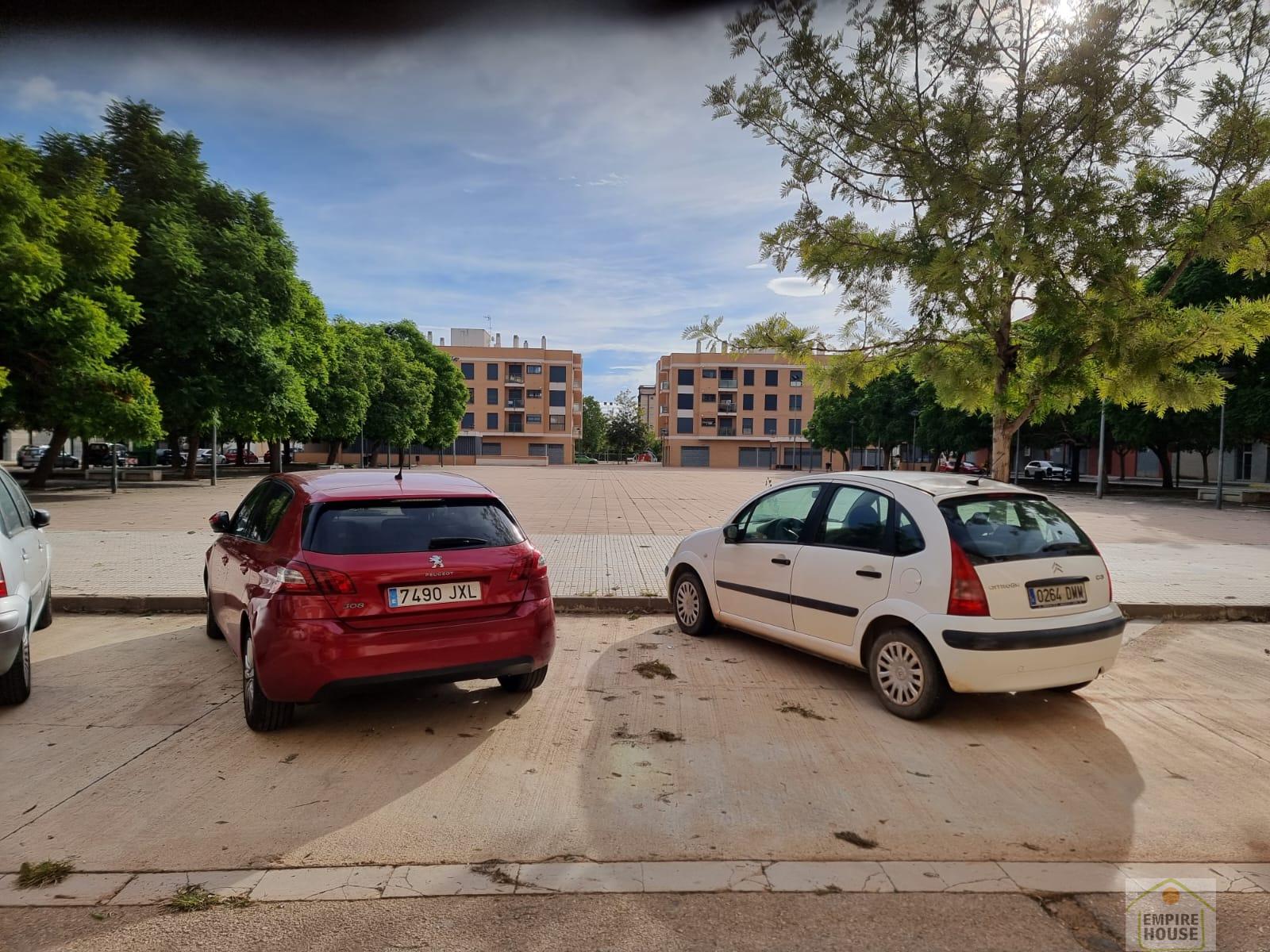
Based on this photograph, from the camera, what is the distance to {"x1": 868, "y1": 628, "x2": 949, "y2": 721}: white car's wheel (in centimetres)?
468

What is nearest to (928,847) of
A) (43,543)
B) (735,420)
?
(43,543)

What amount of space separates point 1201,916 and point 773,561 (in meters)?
3.36

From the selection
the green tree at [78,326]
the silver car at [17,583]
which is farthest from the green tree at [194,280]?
the silver car at [17,583]

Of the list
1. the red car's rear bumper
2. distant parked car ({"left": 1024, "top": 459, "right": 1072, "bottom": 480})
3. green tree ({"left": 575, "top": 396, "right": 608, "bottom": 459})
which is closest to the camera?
the red car's rear bumper

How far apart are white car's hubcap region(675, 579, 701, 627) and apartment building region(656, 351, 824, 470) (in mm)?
89017

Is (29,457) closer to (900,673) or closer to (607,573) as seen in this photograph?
(607,573)

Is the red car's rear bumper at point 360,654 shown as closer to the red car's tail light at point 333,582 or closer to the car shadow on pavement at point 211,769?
the red car's tail light at point 333,582

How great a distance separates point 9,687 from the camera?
16.3 ft

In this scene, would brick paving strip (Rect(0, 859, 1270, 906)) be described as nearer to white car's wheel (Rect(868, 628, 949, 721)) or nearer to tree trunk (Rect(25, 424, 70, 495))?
white car's wheel (Rect(868, 628, 949, 721))

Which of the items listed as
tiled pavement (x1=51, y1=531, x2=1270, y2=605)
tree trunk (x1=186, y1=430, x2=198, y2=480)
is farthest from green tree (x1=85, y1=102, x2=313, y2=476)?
tiled pavement (x1=51, y1=531, x2=1270, y2=605)

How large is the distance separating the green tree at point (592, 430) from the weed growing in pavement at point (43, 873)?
109584 mm

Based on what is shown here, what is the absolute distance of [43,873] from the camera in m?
3.04

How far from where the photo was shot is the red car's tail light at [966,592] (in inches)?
178

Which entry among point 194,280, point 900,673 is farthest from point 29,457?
point 900,673
